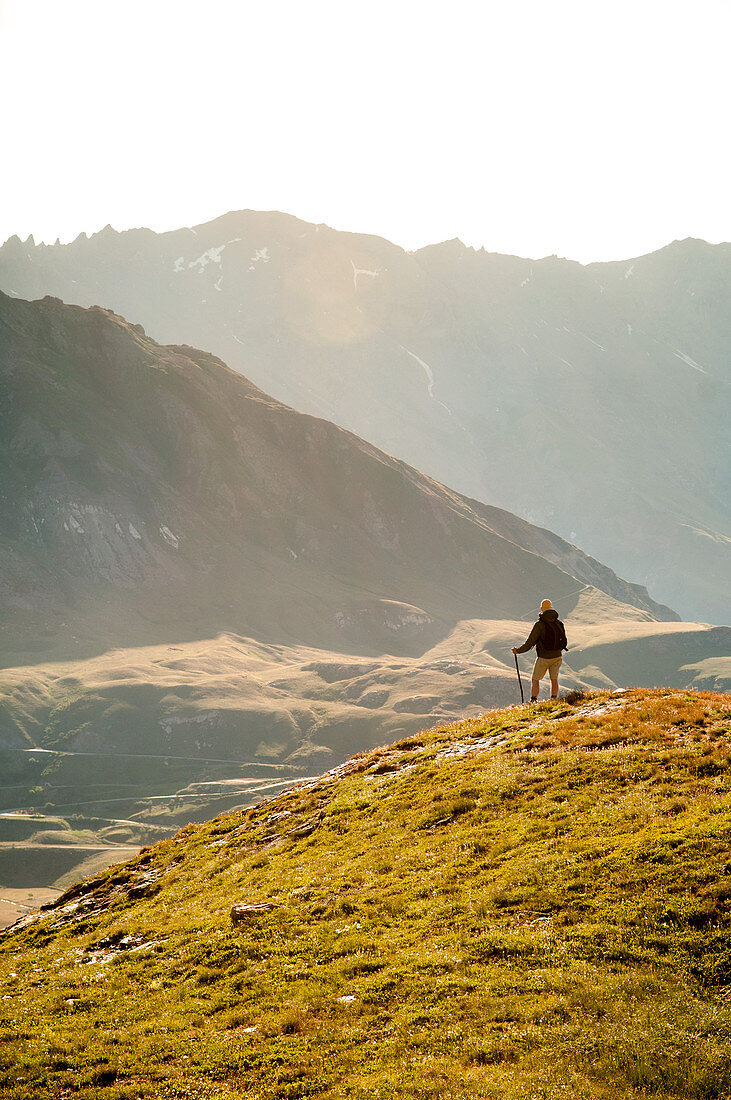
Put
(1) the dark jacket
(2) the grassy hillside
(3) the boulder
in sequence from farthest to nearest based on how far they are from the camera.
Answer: (1) the dark jacket → (3) the boulder → (2) the grassy hillside

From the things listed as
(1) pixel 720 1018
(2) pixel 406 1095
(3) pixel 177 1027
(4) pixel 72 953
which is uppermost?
(1) pixel 720 1018

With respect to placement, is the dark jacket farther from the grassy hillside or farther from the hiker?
the grassy hillside

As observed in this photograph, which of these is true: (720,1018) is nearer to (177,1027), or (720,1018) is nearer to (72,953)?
(177,1027)

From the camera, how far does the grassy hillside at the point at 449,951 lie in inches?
572

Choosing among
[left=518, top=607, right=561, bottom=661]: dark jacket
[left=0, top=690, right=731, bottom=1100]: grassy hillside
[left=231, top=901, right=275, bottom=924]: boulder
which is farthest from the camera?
[left=518, top=607, right=561, bottom=661]: dark jacket

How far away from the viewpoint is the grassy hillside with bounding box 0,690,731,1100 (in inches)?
572

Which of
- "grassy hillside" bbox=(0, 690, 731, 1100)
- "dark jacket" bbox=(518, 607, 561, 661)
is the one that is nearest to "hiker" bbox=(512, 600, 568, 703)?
"dark jacket" bbox=(518, 607, 561, 661)

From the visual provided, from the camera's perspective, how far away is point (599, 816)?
73.4ft

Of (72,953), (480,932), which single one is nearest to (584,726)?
(480,932)

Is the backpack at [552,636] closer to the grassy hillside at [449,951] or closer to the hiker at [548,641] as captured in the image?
the hiker at [548,641]

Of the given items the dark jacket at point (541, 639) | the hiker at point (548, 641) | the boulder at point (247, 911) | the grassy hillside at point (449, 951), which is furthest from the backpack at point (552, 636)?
the boulder at point (247, 911)

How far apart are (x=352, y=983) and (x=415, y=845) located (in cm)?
755

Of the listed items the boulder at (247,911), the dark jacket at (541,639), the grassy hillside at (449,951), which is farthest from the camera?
the dark jacket at (541,639)

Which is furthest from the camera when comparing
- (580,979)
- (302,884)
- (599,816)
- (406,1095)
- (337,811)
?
(337,811)
